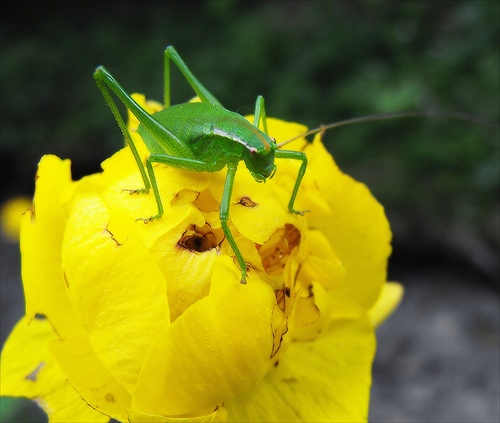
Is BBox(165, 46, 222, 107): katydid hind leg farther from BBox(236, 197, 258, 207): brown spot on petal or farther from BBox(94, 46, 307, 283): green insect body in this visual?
BBox(236, 197, 258, 207): brown spot on petal

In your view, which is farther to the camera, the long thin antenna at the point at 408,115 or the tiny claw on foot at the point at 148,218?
the long thin antenna at the point at 408,115

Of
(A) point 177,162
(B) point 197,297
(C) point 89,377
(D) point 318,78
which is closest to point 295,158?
(A) point 177,162

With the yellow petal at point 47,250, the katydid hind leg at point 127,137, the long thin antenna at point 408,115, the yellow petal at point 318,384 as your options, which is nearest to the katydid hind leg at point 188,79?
the katydid hind leg at point 127,137

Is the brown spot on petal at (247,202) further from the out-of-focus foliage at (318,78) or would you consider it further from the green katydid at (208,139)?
the out-of-focus foliage at (318,78)

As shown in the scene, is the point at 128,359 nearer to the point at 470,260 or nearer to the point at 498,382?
the point at 498,382

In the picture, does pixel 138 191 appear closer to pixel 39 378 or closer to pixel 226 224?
pixel 226 224

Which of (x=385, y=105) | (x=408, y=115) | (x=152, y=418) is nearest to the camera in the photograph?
(x=152, y=418)
